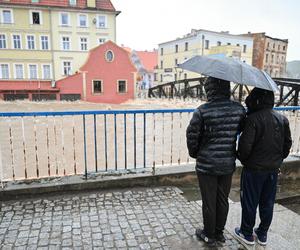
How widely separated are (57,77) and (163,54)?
28.8 meters

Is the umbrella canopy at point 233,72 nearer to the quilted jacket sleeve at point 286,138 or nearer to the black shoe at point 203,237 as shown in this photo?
the quilted jacket sleeve at point 286,138

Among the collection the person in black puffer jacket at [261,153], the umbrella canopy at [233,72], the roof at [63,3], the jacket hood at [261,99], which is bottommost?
the person in black puffer jacket at [261,153]

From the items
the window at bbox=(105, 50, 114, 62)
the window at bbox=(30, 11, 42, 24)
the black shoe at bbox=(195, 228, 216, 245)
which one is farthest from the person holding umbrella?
the window at bbox=(30, 11, 42, 24)

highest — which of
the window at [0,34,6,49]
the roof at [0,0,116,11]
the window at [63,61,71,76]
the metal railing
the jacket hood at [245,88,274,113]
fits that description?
the roof at [0,0,116,11]

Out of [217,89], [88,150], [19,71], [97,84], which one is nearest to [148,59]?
[19,71]

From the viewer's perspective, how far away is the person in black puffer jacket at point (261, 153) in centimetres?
265

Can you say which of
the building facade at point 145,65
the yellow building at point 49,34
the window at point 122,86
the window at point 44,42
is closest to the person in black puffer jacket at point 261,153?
the window at point 122,86

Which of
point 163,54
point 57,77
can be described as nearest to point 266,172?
point 57,77

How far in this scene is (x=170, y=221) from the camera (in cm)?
341

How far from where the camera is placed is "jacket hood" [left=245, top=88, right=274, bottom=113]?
2.67 meters

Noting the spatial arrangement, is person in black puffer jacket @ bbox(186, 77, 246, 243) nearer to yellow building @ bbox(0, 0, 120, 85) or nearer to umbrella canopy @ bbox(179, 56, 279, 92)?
umbrella canopy @ bbox(179, 56, 279, 92)

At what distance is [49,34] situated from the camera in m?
35.2

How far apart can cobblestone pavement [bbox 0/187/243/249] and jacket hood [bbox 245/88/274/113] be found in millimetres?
1550

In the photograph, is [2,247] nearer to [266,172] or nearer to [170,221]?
[170,221]
